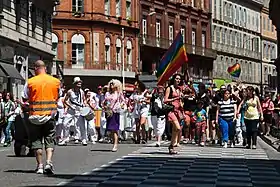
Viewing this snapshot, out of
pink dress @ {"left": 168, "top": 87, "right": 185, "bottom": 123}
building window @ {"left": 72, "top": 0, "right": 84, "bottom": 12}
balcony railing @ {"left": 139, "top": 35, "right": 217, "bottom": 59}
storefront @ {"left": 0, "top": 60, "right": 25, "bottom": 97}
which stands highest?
building window @ {"left": 72, "top": 0, "right": 84, "bottom": 12}

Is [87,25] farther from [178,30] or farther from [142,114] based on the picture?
[142,114]

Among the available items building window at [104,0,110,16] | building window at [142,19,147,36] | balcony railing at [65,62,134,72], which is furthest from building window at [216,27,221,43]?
balcony railing at [65,62,134,72]

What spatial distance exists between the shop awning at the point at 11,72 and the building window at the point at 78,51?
75.7ft

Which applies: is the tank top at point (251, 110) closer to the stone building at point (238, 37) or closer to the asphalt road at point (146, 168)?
the asphalt road at point (146, 168)

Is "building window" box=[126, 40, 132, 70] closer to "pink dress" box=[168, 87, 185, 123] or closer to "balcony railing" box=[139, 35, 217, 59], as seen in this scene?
"balcony railing" box=[139, 35, 217, 59]

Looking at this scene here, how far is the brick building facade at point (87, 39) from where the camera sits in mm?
59281

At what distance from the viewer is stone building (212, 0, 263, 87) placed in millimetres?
85500

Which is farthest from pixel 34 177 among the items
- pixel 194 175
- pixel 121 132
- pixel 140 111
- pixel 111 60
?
pixel 111 60

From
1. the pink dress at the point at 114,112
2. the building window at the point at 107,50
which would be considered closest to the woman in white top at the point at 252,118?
the pink dress at the point at 114,112

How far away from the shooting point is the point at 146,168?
1431 cm

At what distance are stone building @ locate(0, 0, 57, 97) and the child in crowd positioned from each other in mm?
12689

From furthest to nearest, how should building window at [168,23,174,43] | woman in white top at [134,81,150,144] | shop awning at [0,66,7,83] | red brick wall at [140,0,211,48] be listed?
building window at [168,23,174,43], red brick wall at [140,0,211,48], shop awning at [0,66,7,83], woman in white top at [134,81,150,144]

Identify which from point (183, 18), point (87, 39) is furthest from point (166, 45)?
point (87, 39)

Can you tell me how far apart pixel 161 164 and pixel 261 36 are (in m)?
86.8
